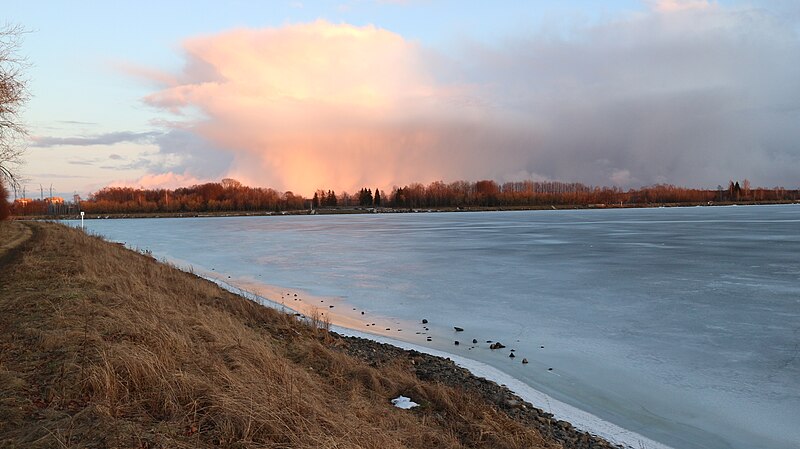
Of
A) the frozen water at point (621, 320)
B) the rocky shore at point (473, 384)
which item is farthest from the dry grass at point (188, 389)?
the frozen water at point (621, 320)

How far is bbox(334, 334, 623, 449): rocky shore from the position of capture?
6410 millimetres

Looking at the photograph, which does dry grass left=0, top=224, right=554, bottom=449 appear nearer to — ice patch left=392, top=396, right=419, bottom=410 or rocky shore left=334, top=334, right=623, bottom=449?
ice patch left=392, top=396, right=419, bottom=410

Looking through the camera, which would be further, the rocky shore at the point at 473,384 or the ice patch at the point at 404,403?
the ice patch at the point at 404,403

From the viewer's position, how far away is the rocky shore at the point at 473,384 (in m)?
6.41

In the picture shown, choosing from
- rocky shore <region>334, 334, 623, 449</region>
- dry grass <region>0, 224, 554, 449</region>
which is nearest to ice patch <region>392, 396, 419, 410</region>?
dry grass <region>0, 224, 554, 449</region>

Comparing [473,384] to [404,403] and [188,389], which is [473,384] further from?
[188,389]

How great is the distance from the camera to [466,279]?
63.8 ft

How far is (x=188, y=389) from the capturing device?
4.99 metres

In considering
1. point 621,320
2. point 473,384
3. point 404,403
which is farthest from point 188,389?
point 621,320

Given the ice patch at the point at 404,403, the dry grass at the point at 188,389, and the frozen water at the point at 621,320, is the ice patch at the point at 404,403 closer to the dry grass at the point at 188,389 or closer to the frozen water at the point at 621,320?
the dry grass at the point at 188,389

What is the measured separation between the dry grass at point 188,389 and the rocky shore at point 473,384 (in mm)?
392

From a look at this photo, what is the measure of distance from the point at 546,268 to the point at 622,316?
8.89 metres

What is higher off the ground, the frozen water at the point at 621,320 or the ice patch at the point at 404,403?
the ice patch at the point at 404,403

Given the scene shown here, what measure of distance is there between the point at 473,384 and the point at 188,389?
4479 millimetres
